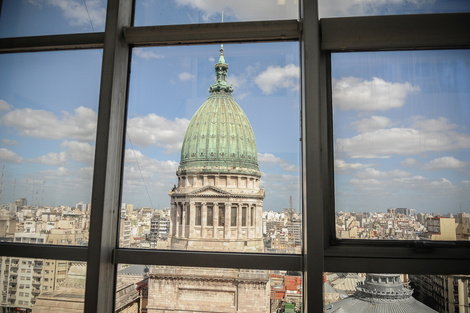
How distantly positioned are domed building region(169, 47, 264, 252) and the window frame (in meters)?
0.21

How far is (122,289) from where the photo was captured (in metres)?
1.75

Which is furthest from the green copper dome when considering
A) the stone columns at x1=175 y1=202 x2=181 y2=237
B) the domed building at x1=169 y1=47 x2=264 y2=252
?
the stone columns at x1=175 y1=202 x2=181 y2=237

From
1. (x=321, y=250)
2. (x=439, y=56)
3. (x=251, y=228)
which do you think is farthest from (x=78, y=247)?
(x=439, y=56)

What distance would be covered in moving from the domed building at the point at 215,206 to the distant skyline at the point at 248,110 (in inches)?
3.0

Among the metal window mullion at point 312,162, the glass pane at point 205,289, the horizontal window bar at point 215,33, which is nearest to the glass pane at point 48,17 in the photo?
the horizontal window bar at point 215,33

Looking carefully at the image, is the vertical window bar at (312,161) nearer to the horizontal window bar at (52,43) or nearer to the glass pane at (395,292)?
the glass pane at (395,292)

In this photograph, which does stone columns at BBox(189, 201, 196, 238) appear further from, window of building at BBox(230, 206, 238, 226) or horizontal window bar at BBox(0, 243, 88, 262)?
horizontal window bar at BBox(0, 243, 88, 262)

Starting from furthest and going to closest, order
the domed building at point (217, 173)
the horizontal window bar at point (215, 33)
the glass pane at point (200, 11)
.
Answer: the glass pane at point (200, 11) < the domed building at point (217, 173) < the horizontal window bar at point (215, 33)

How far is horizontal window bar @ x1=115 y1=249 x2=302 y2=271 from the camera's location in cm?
159

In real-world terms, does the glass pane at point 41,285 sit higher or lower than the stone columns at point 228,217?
lower

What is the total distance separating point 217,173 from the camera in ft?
6.41

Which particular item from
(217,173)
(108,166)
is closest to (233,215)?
(217,173)

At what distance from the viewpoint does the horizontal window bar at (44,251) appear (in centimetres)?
172

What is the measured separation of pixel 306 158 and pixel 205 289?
98 cm
